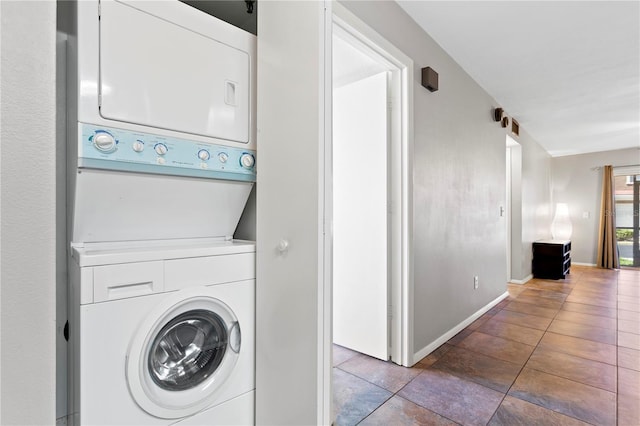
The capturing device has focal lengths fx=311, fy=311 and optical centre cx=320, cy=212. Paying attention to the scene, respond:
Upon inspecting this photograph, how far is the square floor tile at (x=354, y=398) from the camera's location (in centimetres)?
163

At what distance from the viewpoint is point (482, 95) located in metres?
3.30

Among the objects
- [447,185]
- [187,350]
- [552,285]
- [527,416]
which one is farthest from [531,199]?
[187,350]

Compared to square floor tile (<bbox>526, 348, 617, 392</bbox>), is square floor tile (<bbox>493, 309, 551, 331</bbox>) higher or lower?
lower

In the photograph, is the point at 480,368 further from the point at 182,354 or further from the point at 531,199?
the point at 531,199

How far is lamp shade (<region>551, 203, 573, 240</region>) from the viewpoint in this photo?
21.2 feet

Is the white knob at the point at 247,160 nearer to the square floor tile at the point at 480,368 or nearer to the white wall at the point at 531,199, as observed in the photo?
the square floor tile at the point at 480,368

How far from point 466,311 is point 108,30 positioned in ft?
10.5

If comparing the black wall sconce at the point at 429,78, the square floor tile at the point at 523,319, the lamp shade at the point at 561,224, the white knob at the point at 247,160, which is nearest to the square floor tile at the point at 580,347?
the square floor tile at the point at 523,319

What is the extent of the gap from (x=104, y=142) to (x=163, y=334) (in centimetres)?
73

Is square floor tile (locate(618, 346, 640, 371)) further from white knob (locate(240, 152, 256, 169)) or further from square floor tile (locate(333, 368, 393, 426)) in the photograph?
white knob (locate(240, 152, 256, 169))

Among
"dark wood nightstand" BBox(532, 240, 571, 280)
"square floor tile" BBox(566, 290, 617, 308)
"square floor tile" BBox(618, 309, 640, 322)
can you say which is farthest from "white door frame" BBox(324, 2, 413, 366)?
"dark wood nightstand" BBox(532, 240, 571, 280)

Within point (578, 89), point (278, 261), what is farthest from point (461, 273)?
point (578, 89)

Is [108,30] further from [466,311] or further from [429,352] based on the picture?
[466,311]

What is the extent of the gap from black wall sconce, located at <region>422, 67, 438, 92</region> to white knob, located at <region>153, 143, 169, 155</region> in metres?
1.86
